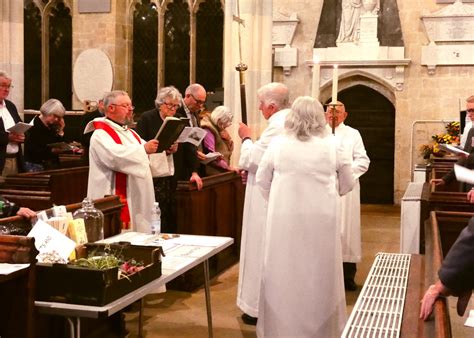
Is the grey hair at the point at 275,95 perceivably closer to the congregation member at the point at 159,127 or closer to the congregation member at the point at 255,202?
the congregation member at the point at 255,202

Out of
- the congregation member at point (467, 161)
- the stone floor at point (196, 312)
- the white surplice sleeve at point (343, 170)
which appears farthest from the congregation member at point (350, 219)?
the white surplice sleeve at point (343, 170)

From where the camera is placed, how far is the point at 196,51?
14031mm

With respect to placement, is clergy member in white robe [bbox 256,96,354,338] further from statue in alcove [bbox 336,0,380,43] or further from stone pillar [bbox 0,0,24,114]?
statue in alcove [bbox 336,0,380,43]

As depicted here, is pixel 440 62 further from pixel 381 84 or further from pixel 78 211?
pixel 78 211

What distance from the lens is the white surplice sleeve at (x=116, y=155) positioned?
513cm

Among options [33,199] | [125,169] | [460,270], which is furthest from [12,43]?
[460,270]

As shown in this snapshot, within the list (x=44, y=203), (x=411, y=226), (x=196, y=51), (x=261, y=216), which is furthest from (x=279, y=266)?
(x=196, y=51)

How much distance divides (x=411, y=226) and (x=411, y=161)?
7253mm

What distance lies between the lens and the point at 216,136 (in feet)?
24.1

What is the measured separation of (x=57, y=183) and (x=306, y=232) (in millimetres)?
3785

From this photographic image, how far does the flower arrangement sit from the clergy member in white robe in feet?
24.6

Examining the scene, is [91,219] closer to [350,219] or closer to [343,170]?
[343,170]

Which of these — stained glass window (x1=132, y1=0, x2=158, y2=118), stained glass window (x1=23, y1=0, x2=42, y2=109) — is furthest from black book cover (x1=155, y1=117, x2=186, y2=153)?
stained glass window (x1=23, y1=0, x2=42, y2=109)

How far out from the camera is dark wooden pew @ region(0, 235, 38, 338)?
116 inches
